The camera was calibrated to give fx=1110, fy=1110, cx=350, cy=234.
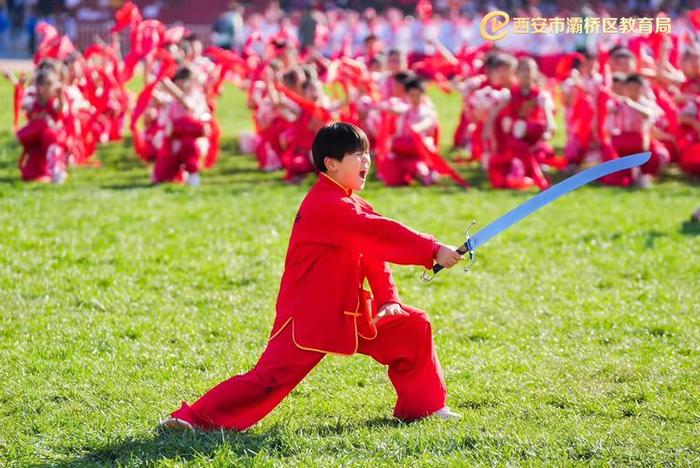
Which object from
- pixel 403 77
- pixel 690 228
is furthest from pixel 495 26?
pixel 690 228

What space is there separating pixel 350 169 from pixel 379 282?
1.62 ft

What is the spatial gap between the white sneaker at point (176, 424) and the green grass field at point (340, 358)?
74 mm

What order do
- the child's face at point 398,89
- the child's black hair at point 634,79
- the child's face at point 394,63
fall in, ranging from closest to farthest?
the child's black hair at point 634,79 < the child's face at point 398,89 < the child's face at point 394,63

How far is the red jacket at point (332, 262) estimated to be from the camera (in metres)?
4.34

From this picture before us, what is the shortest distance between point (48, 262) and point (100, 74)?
7.06 metres

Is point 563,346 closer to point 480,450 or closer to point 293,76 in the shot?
point 480,450

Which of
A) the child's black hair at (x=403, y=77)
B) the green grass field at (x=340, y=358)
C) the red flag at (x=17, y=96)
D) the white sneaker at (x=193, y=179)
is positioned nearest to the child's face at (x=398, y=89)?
the child's black hair at (x=403, y=77)

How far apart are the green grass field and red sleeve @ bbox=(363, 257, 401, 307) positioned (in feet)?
1.76

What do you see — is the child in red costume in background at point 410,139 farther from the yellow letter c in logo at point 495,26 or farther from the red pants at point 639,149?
the red pants at point 639,149

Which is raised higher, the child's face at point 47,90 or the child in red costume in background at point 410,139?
the child's face at point 47,90

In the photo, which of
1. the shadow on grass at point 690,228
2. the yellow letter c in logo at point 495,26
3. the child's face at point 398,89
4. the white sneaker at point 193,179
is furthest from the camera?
the yellow letter c in logo at point 495,26

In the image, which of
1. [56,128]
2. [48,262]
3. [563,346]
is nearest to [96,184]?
[56,128]

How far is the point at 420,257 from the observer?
169 inches

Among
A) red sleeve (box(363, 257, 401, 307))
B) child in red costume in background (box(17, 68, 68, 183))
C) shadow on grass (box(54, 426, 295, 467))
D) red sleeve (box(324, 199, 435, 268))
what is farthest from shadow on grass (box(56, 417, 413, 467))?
child in red costume in background (box(17, 68, 68, 183))
